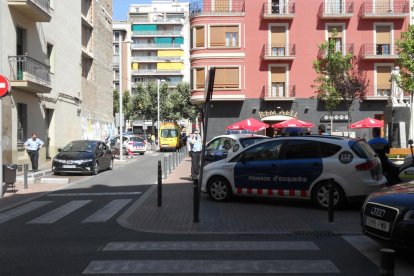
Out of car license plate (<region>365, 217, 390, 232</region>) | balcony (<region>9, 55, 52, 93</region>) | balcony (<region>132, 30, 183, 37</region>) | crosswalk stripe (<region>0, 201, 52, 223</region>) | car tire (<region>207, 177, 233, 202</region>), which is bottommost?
crosswalk stripe (<region>0, 201, 52, 223</region>)

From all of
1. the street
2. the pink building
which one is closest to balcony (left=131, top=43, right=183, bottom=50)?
the pink building

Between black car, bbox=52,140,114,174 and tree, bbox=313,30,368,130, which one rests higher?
tree, bbox=313,30,368,130

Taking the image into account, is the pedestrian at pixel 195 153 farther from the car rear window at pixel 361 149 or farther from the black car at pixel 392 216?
the black car at pixel 392 216

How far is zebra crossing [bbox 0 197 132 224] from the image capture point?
32.4 feet

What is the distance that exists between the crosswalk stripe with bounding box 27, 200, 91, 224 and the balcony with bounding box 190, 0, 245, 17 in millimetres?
30106

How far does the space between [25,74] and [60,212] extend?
12.8m

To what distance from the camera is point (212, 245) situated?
7344mm

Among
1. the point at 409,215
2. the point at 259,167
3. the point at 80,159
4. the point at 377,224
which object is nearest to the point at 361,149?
the point at 259,167

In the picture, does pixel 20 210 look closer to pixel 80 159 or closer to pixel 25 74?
pixel 80 159

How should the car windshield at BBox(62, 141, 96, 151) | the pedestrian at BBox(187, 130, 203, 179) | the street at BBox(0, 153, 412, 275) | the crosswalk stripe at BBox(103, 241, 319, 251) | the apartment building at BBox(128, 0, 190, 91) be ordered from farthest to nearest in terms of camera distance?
1. the apartment building at BBox(128, 0, 190, 91)
2. the car windshield at BBox(62, 141, 96, 151)
3. the pedestrian at BBox(187, 130, 203, 179)
4. the crosswalk stripe at BBox(103, 241, 319, 251)
5. the street at BBox(0, 153, 412, 275)

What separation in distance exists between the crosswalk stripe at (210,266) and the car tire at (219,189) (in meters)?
5.49

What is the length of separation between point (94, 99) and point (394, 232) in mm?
35023

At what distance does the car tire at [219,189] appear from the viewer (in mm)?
11891

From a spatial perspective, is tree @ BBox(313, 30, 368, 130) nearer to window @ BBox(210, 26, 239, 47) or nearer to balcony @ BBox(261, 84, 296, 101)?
balcony @ BBox(261, 84, 296, 101)
